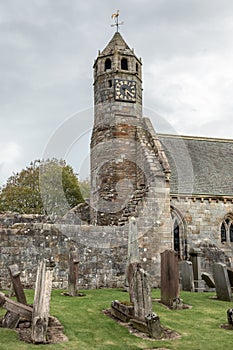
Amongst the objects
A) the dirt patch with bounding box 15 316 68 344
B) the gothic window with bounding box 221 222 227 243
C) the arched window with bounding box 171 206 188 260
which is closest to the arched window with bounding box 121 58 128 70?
Answer: the arched window with bounding box 171 206 188 260

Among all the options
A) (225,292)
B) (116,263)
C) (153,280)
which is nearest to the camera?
(225,292)

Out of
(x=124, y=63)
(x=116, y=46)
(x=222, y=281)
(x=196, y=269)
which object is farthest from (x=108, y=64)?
(x=222, y=281)

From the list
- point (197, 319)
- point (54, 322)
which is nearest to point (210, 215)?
point (197, 319)

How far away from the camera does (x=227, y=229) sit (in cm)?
2062

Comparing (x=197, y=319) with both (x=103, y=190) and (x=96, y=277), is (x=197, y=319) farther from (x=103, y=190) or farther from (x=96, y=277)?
(x=103, y=190)

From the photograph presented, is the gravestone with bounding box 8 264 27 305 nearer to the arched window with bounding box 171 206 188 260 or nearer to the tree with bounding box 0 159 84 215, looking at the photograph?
the arched window with bounding box 171 206 188 260

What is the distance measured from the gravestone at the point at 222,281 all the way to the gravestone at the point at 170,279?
173 centimetres

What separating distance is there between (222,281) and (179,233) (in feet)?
28.0

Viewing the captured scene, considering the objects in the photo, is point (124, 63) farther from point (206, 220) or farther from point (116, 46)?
point (206, 220)

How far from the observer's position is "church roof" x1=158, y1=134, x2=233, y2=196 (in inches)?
813

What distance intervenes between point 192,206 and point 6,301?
14102 millimetres

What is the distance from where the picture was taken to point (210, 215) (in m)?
20.1

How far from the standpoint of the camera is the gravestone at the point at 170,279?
9.97 m

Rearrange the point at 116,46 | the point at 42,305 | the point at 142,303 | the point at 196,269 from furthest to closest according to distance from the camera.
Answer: the point at 116,46
the point at 196,269
the point at 142,303
the point at 42,305
